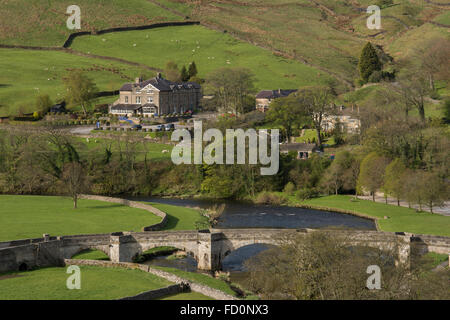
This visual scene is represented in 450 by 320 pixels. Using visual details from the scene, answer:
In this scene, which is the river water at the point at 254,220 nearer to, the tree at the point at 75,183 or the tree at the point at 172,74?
the tree at the point at 75,183

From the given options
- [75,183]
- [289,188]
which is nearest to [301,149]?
[289,188]

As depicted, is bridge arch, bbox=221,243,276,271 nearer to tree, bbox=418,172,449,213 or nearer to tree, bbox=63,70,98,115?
tree, bbox=418,172,449,213

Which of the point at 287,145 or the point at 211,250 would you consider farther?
the point at 287,145


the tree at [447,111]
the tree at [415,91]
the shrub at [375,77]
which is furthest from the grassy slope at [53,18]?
the tree at [447,111]

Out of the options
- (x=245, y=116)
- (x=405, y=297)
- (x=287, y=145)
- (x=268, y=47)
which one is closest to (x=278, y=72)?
(x=268, y=47)

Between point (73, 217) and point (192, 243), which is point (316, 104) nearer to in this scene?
point (73, 217)

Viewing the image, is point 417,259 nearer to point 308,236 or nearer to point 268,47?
point 308,236

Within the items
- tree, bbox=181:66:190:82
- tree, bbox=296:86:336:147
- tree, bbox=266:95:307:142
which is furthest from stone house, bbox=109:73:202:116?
tree, bbox=296:86:336:147
